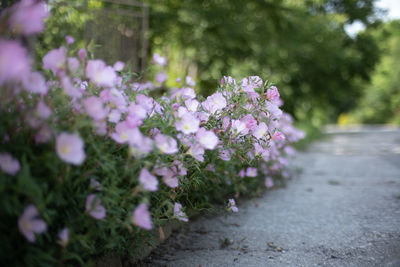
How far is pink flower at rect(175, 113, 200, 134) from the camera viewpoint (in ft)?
3.53

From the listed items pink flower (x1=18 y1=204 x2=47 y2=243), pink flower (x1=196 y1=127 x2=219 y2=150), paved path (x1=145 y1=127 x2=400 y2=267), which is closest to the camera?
pink flower (x1=18 y1=204 x2=47 y2=243)

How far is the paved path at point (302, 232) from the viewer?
139 centimetres

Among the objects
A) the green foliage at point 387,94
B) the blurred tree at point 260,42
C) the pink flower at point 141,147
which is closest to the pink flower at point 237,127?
the pink flower at point 141,147

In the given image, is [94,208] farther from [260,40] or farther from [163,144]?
[260,40]

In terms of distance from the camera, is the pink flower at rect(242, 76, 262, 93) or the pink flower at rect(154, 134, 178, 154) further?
the pink flower at rect(242, 76, 262, 93)

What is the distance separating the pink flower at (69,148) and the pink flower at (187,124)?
0.35m

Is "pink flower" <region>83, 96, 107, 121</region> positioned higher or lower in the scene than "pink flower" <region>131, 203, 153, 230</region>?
higher

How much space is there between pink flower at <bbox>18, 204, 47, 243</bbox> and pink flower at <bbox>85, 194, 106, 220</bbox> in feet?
0.43

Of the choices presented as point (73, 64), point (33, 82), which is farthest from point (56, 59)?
point (33, 82)

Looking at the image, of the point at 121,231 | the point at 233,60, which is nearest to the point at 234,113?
the point at 121,231

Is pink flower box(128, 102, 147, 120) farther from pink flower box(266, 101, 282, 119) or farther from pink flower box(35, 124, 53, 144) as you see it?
pink flower box(266, 101, 282, 119)

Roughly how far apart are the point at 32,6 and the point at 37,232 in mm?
536

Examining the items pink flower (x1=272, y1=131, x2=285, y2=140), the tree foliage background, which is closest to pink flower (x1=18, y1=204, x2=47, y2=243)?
pink flower (x1=272, y1=131, x2=285, y2=140)

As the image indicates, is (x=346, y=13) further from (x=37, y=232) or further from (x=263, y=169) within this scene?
(x=37, y=232)
